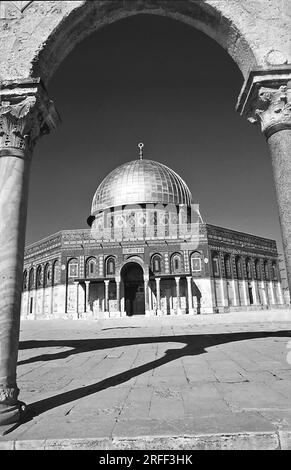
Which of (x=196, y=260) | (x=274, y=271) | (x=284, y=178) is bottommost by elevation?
(x=284, y=178)

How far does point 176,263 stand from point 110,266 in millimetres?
6853

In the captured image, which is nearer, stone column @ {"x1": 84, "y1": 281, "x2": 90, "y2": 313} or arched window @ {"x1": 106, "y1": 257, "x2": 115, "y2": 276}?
stone column @ {"x1": 84, "y1": 281, "x2": 90, "y2": 313}

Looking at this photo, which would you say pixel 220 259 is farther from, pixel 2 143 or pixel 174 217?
pixel 2 143

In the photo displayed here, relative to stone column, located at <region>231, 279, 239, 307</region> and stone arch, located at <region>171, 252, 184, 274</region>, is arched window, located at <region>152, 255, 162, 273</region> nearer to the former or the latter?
stone arch, located at <region>171, 252, 184, 274</region>

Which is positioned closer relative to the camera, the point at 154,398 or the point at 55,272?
the point at 154,398

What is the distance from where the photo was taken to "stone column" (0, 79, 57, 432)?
3264mm

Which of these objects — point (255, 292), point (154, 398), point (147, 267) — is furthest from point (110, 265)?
point (154, 398)

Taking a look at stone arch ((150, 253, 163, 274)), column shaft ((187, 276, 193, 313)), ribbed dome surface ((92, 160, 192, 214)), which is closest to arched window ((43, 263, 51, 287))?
ribbed dome surface ((92, 160, 192, 214))

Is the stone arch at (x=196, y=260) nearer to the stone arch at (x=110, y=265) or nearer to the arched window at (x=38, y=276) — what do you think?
the stone arch at (x=110, y=265)

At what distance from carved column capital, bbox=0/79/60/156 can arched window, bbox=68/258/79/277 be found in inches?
1198

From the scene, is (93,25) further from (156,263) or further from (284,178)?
(156,263)

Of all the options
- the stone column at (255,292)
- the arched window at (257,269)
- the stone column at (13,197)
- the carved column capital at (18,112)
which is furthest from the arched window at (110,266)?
the carved column capital at (18,112)

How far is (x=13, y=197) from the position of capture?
372 cm

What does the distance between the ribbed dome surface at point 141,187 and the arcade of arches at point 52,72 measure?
34164 mm
